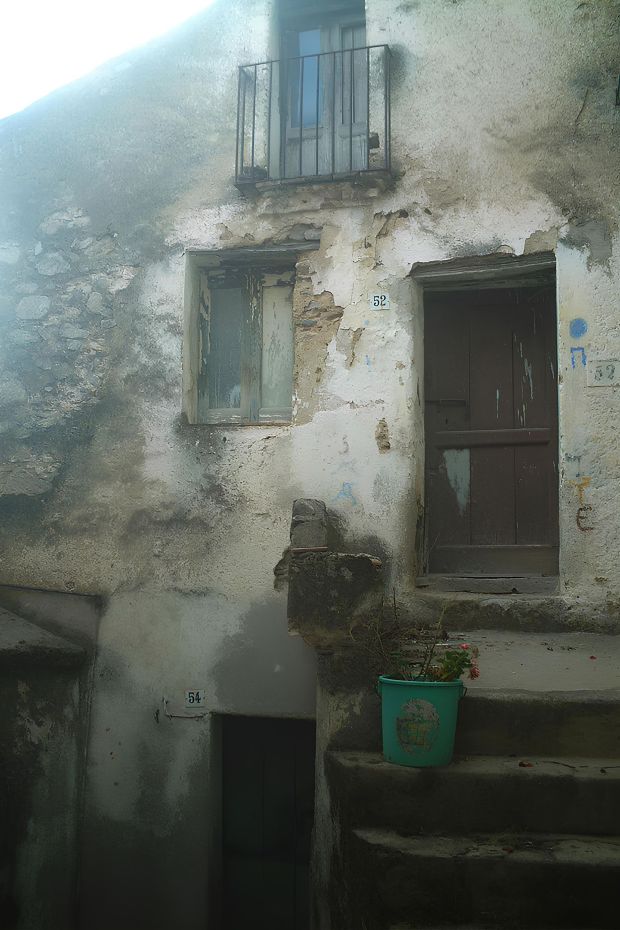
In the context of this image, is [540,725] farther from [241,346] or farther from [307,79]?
[307,79]

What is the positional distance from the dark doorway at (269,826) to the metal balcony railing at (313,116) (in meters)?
3.89

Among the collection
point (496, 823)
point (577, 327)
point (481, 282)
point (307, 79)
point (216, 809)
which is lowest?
point (216, 809)

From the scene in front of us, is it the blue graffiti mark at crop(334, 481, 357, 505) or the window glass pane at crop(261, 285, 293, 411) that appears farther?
the window glass pane at crop(261, 285, 293, 411)

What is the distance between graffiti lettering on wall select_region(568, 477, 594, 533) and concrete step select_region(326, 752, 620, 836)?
186 cm

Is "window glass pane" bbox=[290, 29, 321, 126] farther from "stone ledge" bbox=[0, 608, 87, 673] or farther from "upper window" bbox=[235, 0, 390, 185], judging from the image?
"stone ledge" bbox=[0, 608, 87, 673]

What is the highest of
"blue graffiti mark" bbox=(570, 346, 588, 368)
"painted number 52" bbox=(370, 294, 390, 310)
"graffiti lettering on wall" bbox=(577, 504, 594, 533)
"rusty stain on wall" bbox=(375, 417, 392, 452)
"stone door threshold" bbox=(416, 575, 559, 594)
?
"painted number 52" bbox=(370, 294, 390, 310)

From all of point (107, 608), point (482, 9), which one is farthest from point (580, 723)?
point (482, 9)

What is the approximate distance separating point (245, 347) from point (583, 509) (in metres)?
2.64

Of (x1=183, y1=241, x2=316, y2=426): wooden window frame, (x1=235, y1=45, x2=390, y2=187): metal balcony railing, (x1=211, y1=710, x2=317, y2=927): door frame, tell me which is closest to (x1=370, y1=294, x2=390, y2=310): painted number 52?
(x1=183, y1=241, x2=316, y2=426): wooden window frame

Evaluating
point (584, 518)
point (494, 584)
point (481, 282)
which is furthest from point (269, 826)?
point (481, 282)

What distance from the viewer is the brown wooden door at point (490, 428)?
5.68 metres

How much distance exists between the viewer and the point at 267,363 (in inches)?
236

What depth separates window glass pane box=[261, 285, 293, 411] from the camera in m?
5.93

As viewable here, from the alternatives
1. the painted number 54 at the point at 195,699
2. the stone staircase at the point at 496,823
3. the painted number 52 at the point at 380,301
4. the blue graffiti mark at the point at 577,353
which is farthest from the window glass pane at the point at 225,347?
the stone staircase at the point at 496,823
